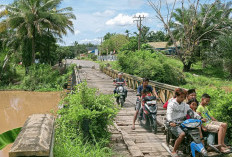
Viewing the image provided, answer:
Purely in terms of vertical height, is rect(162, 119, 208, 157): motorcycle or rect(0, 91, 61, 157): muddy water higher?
rect(162, 119, 208, 157): motorcycle

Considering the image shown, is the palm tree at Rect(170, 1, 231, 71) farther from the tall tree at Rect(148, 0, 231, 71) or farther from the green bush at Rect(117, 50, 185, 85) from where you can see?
the green bush at Rect(117, 50, 185, 85)

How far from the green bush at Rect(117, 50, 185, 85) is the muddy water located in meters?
6.68

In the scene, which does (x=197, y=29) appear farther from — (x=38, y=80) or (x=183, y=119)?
(x=183, y=119)

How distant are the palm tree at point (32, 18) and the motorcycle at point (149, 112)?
21058 mm

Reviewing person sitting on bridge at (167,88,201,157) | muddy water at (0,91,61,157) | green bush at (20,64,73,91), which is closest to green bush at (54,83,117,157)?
person sitting on bridge at (167,88,201,157)

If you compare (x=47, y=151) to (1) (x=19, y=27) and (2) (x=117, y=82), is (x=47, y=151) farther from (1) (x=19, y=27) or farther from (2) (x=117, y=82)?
(1) (x=19, y=27)

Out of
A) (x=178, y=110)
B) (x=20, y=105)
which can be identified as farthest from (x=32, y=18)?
(x=178, y=110)

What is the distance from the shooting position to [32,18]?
26.4 meters

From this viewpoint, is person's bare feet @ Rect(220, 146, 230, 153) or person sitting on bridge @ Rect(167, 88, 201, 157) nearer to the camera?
person's bare feet @ Rect(220, 146, 230, 153)

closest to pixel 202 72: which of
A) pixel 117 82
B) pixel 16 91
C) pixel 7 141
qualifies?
pixel 16 91

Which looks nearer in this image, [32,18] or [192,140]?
[192,140]

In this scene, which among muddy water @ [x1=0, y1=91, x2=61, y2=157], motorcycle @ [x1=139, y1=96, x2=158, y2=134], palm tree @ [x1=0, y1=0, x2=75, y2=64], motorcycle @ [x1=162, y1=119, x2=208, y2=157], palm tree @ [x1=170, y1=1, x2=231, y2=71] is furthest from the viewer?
palm tree @ [x1=170, y1=1, x2=231, y2=71]

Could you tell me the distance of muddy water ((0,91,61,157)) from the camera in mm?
17203

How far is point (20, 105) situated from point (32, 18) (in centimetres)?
1032
